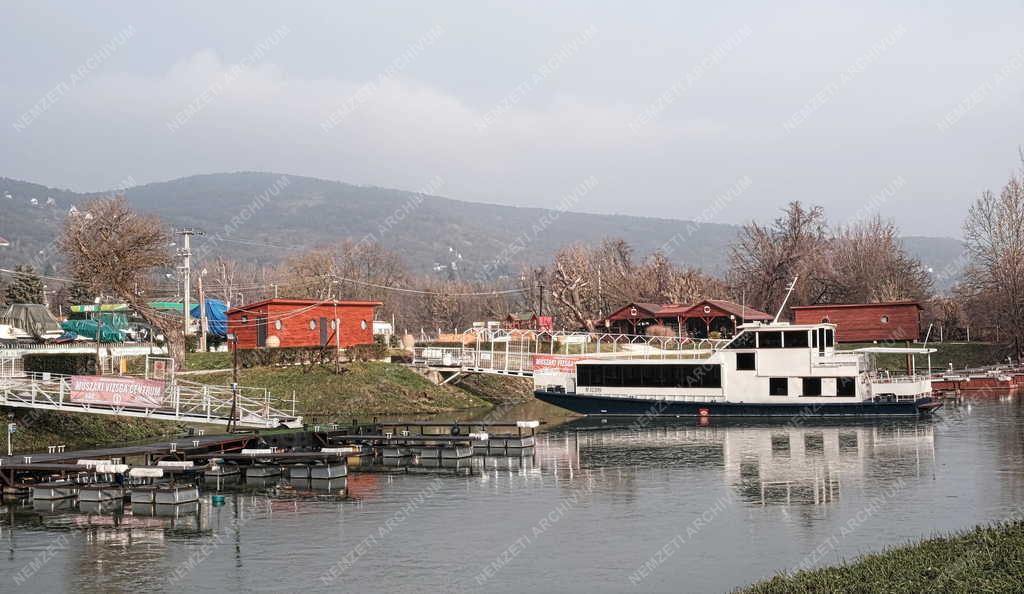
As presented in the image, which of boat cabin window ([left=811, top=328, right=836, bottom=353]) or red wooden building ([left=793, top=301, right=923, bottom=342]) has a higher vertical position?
red wooden building ([left=793, top=301, right=923, bottom=342])

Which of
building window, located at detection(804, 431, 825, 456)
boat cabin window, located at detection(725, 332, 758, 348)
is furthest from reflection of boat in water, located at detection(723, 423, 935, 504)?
boat cabin window, located at detection(725, 332, 758, 348)

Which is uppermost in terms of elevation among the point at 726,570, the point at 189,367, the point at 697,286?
the point at 697,286

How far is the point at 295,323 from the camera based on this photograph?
63.1 meters

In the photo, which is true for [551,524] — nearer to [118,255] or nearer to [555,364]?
[555,364]

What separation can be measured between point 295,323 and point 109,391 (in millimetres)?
24703

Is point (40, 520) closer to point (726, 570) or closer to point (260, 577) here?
point (260, 577)

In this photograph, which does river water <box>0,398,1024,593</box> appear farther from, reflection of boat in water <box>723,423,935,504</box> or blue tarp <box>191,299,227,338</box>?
blue tarp <box>191,299,227,338</box>

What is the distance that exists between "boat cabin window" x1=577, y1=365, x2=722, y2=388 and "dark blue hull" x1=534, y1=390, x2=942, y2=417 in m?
1.08

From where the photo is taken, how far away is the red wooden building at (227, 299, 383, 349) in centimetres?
6238

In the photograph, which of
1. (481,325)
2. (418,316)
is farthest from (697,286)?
(418,316)

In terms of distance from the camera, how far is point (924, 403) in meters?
48.5

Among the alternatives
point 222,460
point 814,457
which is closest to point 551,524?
point 814,457

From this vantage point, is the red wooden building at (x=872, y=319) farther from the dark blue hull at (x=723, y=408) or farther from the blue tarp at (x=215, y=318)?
the blue tarp at (x=215, y=318)

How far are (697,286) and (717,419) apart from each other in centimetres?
5867
